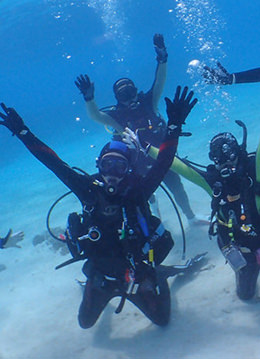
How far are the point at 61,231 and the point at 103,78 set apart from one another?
8996 centimetres

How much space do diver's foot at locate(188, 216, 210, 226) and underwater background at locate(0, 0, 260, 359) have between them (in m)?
0.50

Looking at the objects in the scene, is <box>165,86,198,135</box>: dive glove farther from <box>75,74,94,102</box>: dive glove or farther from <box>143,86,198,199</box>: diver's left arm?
<box>75,74,94,102</box>: dive glove

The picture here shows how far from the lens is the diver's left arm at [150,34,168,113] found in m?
7.48

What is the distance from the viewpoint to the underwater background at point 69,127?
17.4ft

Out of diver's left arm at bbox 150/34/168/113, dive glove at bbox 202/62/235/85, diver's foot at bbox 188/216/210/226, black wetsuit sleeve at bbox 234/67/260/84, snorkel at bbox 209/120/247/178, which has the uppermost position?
diver's left arm at bbox 150/34/168/113

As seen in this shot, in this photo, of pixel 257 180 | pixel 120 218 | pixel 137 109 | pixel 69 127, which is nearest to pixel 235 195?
pixel 257 180

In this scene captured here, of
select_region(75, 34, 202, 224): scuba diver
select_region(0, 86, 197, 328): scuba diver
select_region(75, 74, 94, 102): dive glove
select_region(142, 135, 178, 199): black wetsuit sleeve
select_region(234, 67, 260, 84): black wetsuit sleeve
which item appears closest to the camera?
select_region(0, 86, 197, 328): scuba diver

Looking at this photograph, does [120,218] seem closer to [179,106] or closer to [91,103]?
[179,106]

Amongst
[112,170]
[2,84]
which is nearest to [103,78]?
[2,84]

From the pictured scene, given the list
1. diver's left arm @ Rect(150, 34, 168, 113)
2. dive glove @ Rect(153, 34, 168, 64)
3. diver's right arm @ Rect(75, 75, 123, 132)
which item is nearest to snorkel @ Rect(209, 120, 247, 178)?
diver's right arm @ Rect(75, 75, 123, 132)

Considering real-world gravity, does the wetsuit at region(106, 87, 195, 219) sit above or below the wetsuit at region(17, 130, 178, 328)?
above

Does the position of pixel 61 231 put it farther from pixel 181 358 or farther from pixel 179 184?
pixel 181 358

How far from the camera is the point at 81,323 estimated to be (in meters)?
5.23

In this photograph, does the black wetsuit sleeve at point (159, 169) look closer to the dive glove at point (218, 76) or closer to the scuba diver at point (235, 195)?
the scuba diver at point (235, 195)
